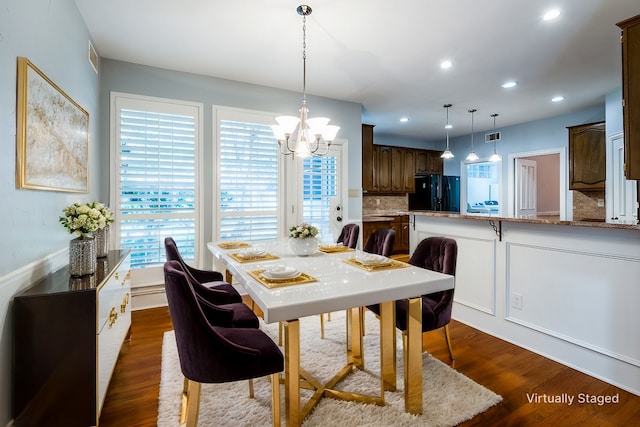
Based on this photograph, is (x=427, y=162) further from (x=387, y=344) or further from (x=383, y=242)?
(x=387, y=344)

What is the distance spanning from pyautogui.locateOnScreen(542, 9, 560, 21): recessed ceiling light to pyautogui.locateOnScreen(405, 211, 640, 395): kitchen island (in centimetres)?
166

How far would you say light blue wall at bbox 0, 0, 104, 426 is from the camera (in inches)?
57.2

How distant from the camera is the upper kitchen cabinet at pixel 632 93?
1.96 m

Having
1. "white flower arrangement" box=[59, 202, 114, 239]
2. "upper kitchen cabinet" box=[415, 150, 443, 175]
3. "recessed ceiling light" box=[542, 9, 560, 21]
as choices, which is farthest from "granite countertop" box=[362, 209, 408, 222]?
"white flower arrangement" box=[59, 202, 114, 239]

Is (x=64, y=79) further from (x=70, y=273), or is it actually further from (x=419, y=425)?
(x=419, y=425)

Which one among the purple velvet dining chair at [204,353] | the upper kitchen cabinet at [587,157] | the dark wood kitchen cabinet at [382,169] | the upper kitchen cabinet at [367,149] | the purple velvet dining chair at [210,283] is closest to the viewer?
the purple velvet dining chair at [204,353]

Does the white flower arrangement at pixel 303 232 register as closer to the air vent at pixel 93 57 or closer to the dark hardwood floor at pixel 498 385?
the dark hardwood floor at pixel 498 385

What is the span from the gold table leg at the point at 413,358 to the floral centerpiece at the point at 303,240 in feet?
2.97

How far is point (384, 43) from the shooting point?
3025 mm

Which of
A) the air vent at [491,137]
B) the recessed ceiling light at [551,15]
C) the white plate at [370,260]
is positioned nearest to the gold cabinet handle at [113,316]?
the white plate at [370,260]

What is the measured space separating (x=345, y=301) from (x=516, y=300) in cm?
203

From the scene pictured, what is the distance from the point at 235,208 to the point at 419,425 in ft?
10.00

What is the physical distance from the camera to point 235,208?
3.96 m

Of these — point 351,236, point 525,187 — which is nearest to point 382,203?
point 525,187
